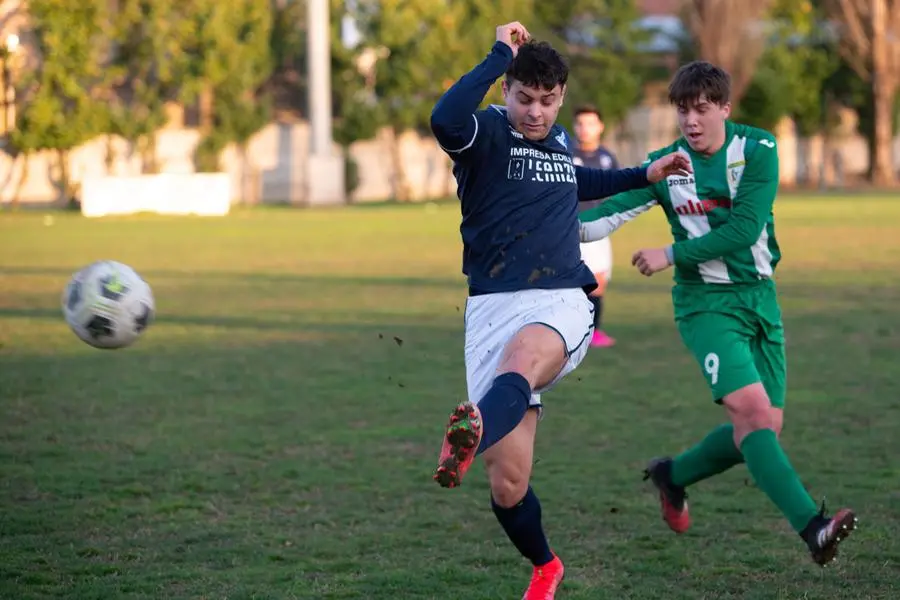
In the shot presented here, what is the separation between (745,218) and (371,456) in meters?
2.95

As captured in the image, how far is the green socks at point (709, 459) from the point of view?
235 inches

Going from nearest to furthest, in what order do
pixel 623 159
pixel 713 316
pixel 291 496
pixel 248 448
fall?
pixel 713 316
pixel 291 496
pixel 248 448
pixel 623 159

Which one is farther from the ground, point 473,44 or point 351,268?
point 473,44

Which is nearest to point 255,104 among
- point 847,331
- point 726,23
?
point 726,23

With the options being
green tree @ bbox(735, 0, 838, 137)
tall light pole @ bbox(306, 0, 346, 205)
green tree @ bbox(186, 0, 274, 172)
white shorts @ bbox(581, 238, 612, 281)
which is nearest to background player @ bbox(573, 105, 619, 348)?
white shorts @ bbox(581, 238, 612, 281)

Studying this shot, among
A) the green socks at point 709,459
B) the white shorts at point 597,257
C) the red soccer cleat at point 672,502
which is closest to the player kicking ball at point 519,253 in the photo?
the green socks at point 709,459

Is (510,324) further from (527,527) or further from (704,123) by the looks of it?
(704,123)

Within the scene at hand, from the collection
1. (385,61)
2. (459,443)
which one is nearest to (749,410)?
(459,443)

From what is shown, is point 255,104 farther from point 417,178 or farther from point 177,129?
point 417,178

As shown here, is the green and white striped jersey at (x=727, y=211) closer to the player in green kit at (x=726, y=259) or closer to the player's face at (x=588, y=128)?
the player in green kit at (x=726, y=259)

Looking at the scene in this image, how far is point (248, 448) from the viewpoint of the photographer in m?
8.11

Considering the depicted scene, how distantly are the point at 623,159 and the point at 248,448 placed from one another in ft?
155

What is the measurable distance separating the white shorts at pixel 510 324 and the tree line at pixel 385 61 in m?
32.1

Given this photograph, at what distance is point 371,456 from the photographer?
7.89 meters
